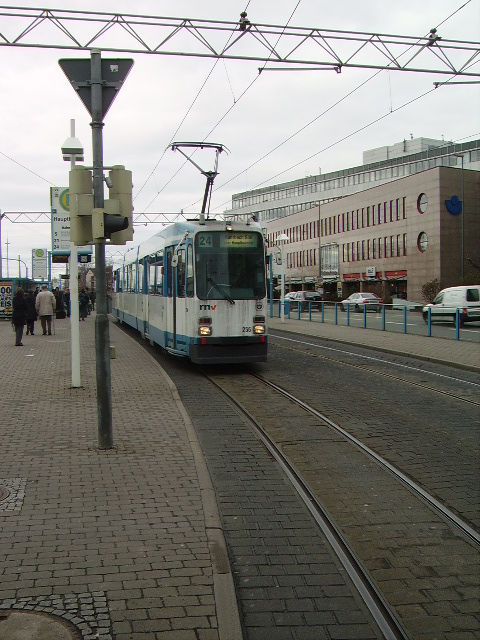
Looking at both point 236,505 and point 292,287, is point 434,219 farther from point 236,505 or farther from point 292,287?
point 236,505

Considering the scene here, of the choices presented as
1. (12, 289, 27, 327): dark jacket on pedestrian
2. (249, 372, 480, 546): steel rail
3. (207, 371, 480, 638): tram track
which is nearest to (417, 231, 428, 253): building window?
(12, 289, 27, 327): dark jacket on pedestrian

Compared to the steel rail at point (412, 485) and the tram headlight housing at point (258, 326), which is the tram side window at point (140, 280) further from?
the steel rail at point (412, 485)

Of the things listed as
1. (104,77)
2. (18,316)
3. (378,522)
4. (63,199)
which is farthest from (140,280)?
(378,522)

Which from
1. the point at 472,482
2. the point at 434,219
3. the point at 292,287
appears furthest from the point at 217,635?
the point at 292,287

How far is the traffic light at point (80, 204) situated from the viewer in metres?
7.25

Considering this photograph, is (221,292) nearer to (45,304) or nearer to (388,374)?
(388,374)

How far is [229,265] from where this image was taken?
1388 cm

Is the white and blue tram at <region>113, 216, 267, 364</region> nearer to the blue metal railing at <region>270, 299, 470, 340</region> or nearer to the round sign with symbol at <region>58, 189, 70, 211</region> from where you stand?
the round sign with symbol at <region>58, 189, 70, 211</region>

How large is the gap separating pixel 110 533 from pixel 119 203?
11.9 feet

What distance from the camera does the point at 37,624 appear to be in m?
3.61

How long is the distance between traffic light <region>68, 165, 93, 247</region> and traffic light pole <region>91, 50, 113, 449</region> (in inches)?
4.1

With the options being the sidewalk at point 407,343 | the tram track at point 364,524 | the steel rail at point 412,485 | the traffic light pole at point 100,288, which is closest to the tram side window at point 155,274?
the sidewalk at point 407,343

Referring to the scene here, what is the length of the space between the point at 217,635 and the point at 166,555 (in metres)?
1.06

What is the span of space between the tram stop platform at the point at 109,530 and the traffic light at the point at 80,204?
229cm
